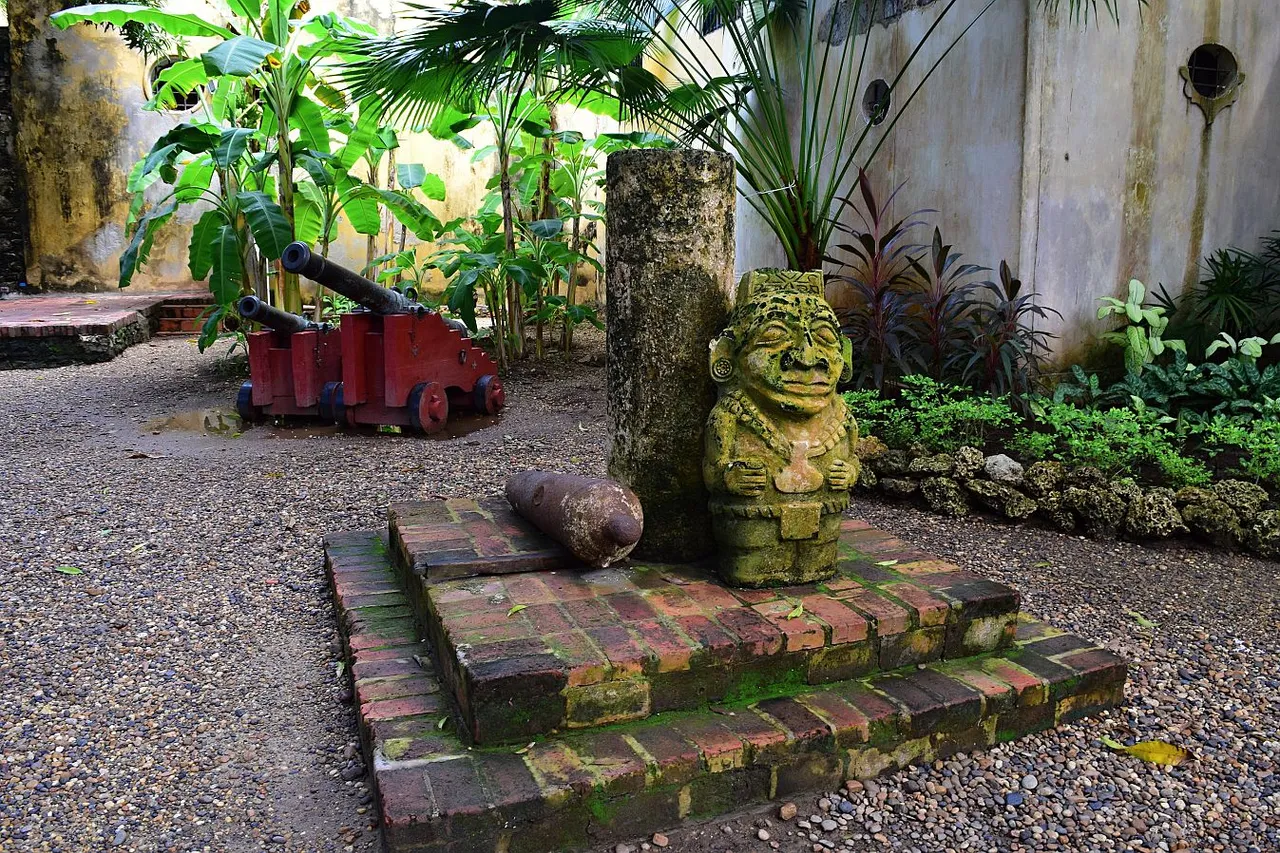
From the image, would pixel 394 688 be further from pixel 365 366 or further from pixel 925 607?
pixel 365 366

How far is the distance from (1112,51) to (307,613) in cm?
531

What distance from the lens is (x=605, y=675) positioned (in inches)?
96.0

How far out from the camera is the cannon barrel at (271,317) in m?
6.01

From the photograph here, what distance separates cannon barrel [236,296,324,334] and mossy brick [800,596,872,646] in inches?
177

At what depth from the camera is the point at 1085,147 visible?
5.61 metres

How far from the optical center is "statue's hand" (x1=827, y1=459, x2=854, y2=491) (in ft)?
9.61

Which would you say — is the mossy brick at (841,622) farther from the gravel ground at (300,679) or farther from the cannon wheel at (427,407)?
the cannon wheel at (427,407)

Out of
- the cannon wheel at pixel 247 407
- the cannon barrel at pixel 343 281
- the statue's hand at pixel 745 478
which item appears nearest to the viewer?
the statue's hand at pixel 745 478

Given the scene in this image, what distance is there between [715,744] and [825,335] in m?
1.26

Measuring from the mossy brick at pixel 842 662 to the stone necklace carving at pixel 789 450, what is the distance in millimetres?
483

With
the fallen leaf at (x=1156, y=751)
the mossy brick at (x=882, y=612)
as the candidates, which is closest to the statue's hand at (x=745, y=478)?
the mossy brick at (x=882, y=612)

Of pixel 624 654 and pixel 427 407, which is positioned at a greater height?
pixel 427 407

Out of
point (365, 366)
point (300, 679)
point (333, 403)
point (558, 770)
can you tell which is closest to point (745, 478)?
point (558, 770)

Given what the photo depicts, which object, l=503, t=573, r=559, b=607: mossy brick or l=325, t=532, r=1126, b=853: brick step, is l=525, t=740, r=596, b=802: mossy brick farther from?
l=503, t=573, r=559, b=607: mossy brick
